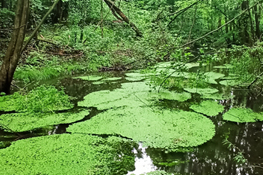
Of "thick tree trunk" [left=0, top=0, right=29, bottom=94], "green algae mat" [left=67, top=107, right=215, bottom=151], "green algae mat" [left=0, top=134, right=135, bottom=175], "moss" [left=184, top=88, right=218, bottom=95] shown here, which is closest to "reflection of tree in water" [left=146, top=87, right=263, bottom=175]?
"green algae mat" [left=67, top=107, right=215, bottom=151]

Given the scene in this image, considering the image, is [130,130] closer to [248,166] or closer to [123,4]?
[248,166]

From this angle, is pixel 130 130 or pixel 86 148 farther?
pixel 130 130

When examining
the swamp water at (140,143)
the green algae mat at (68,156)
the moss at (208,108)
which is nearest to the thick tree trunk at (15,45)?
the swamp water at (140,143)

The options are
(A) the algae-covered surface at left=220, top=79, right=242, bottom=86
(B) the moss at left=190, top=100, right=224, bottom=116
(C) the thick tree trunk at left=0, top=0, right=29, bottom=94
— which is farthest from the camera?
(A) the algae-covered surface at left=220, top=79, right=242, bottom=86

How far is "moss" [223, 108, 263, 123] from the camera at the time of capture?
8.70ft

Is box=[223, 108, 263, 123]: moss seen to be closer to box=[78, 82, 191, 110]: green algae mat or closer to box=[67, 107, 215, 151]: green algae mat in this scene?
box=[67, 107, 215, 151]: green algae mat

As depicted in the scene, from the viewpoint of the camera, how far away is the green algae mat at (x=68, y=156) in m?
1.68

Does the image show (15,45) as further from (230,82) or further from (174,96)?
(230,82)

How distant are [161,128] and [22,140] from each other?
1.50 metres

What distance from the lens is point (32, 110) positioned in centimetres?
288

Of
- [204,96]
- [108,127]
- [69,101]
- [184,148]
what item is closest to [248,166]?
[184,148]

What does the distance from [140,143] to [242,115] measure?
1.53 m

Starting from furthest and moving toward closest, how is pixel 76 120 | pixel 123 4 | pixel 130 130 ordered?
1. pixel 123 4
2. pixel 76 120
3. pixel 130 130

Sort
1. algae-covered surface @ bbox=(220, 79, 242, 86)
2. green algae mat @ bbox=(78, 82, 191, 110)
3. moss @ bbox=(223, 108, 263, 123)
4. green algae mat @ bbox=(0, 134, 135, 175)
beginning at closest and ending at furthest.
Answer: green algae mat @ bbox=(0, 134, 135, 175) → moss @ bbox=(223, 108, 263, 123) → green algae mat @ bbox=(78, 82, 191, 110) → algae-covered surface @ bbox=(220, 79, 242, 86)
